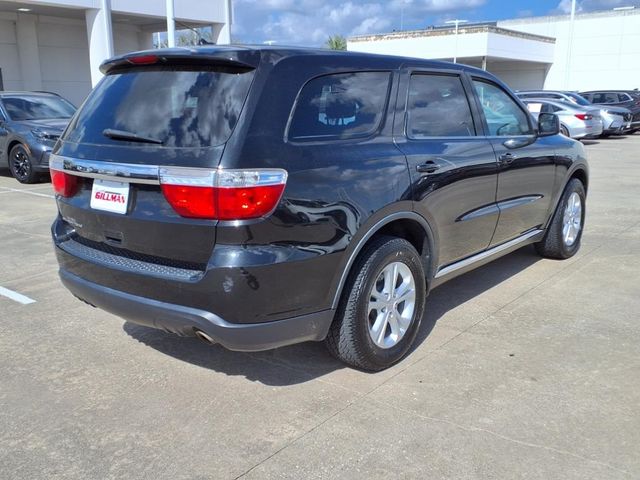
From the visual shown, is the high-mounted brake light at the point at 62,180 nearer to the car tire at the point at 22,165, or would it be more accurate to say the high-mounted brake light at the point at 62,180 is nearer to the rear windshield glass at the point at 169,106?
the rear windshield glass at the point at 169,106

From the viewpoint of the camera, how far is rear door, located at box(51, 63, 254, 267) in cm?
288

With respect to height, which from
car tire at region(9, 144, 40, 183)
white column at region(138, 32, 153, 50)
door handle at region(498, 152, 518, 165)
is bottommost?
car tire at region(9, 144, 40, 183)

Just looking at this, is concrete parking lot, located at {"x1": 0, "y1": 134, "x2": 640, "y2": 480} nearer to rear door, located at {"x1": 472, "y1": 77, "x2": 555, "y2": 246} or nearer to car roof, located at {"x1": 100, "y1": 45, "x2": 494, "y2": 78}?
rear door, located at {"x1": 472, "y1": 77, "x2": 555, "y2": 246}

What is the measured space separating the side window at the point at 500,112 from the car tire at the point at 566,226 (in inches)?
38.4

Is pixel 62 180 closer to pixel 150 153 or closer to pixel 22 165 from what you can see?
pixel 150 153

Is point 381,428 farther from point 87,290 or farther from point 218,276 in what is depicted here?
point 87,290

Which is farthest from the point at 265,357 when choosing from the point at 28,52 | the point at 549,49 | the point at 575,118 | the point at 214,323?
the point at 549,49

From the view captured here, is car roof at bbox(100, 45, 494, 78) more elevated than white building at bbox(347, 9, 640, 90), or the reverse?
white building at bbox(347, 9, 640, 90)

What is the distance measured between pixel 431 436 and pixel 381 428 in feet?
0.81

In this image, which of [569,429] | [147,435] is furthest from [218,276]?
[569,429]

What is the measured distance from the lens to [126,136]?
3154 millimetres

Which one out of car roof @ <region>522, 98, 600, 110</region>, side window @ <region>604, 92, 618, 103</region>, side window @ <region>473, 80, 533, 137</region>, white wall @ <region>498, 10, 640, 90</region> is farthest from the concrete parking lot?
white wall @ <region>498, 10, 640, 90</region>

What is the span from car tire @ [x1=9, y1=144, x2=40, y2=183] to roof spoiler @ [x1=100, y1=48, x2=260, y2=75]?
8401mm

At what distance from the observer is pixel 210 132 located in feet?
A: 9.47
